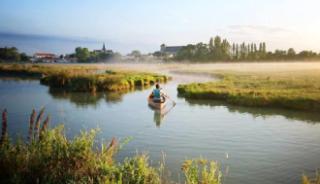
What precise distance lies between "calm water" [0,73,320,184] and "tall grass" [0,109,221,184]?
4.41 m

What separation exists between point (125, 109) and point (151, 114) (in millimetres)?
3526

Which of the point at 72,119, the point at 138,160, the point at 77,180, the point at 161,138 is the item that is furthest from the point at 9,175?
the point at 72,119

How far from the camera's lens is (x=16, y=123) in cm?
2450

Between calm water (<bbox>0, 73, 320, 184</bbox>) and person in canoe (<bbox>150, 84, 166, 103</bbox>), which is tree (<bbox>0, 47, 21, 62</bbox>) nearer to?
calm water (<bbox>0, 73, 320, 184</bbox>)

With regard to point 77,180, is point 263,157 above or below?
below

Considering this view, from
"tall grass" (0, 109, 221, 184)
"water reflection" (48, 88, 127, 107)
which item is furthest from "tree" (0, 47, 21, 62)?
"tall grass" (0, 109, 221, 184)

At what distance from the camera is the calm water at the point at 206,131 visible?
53.5ft

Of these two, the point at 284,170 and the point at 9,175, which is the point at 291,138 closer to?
the point at 284,170

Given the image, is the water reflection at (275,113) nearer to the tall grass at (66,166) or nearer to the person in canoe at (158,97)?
the person in canoe at (158,97)

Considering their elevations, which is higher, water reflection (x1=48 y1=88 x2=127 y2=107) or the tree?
the tree

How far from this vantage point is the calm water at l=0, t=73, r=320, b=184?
16.3 metres

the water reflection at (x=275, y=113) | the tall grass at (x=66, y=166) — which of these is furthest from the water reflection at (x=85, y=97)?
the tall grass at (x=66, y=166)

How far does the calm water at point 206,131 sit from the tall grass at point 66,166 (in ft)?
14.5

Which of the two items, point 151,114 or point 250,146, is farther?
point 151,114
